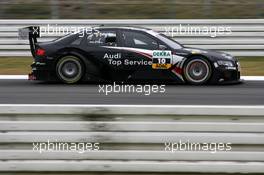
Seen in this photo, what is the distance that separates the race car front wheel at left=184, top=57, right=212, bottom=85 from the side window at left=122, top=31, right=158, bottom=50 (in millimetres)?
754

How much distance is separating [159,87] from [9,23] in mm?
6646

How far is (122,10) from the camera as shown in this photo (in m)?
19.7

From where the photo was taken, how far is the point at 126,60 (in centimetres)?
1212

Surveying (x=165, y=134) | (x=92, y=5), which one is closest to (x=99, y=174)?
(x=165, y=134)

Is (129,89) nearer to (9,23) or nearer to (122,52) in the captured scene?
(122,52)

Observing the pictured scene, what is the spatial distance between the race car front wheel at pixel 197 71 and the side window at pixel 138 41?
75 cm

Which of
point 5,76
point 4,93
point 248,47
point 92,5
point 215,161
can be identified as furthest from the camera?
point 92,5
